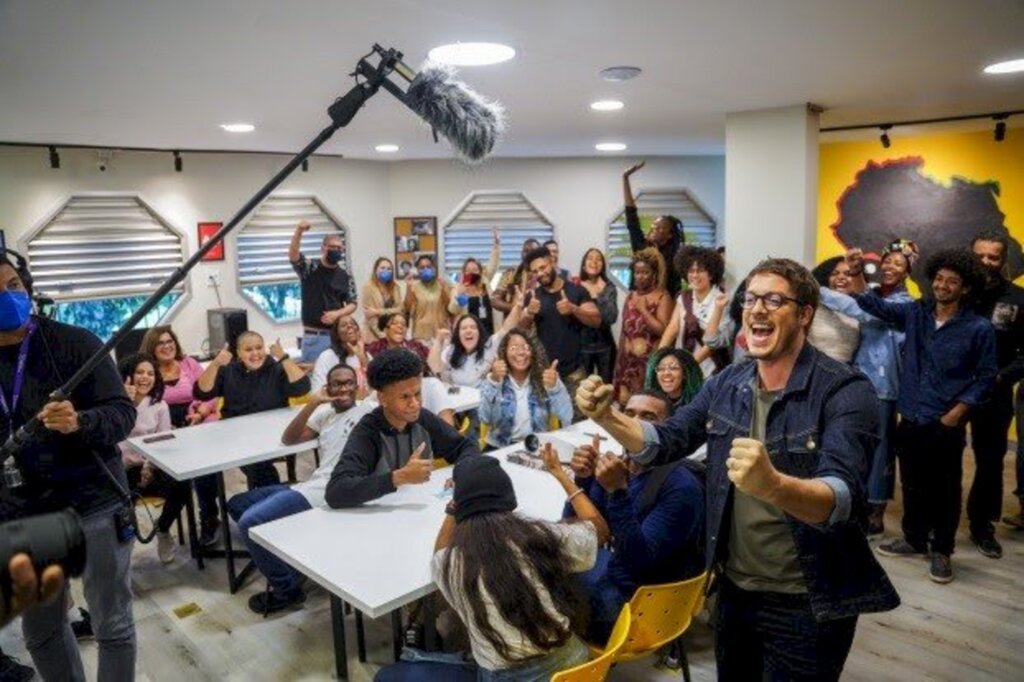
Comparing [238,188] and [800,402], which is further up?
[238,188]

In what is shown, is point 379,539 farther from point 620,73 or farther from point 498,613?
point 620,73

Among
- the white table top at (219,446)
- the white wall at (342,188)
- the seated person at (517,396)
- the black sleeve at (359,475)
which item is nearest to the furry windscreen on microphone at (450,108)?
the black sleeve at (359,475)

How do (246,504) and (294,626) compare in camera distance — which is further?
(246,504)

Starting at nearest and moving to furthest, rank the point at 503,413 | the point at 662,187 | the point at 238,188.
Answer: the point at 503,413 → the point at 238,188 → the point at 662,187

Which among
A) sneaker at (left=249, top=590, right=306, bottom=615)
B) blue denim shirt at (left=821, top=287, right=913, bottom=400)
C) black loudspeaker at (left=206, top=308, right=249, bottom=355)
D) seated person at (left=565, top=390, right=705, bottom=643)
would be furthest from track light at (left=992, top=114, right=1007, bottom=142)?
black loudspeaker at (left=206, top=308, right=249, bottom=355)

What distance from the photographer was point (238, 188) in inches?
284

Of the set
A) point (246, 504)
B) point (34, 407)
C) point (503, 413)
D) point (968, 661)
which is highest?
point (34, 407)

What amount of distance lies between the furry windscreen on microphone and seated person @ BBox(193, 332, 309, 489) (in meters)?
3.16

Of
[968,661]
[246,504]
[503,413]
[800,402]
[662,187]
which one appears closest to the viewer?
[800,402]

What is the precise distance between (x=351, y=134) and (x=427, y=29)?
10.9 feet

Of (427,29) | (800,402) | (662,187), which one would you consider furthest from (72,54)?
(662,187)

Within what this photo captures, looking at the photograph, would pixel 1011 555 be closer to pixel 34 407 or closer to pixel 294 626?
pixel 294 626

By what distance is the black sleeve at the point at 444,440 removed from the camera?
3.30m

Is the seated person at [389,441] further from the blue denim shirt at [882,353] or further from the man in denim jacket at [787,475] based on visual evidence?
the blue denim shirt at [882,353]
